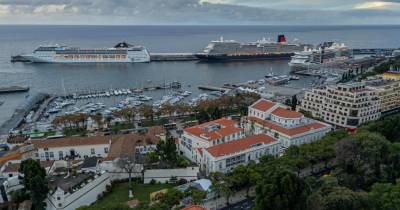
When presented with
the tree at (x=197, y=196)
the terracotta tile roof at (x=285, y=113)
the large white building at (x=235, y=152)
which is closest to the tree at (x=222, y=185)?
the tree at (x=197, y=196)

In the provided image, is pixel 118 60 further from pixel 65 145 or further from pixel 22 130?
pixel 65 145

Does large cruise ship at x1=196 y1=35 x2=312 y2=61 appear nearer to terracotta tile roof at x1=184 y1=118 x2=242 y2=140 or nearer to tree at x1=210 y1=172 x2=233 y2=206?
terracotta tile roof at x1=184 y1=118 x2=242 y2=140

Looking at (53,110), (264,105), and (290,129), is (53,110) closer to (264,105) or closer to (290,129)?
(264,105)

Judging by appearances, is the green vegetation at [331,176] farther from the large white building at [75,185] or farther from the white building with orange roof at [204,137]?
the large white building at [75,185]

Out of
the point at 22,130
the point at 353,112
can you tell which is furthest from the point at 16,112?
the point at 353,112

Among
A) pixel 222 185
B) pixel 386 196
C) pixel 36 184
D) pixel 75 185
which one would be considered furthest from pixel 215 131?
pixel 36 184

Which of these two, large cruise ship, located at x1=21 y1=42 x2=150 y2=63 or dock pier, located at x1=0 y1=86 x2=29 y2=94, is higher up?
large cruise ship, located at x1=21 y1=42 x2=150 y2=63

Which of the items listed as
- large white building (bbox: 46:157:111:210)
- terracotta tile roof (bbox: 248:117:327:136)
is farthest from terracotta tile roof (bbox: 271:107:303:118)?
Result: large white building (bbox: 46:157:111:210)
